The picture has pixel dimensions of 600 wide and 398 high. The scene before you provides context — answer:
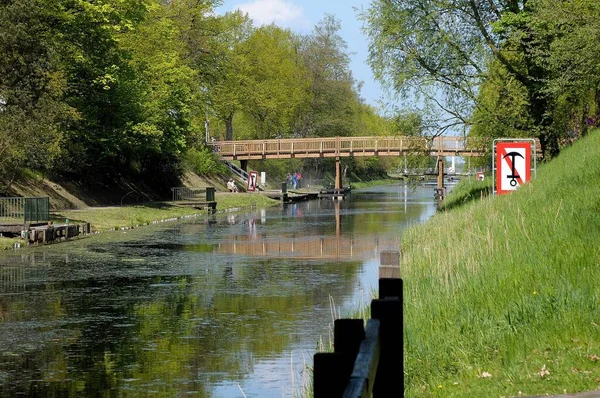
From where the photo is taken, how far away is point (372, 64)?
3975 cm

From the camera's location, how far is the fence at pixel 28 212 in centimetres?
4109

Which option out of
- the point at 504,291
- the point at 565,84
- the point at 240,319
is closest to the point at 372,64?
the point at 565,84

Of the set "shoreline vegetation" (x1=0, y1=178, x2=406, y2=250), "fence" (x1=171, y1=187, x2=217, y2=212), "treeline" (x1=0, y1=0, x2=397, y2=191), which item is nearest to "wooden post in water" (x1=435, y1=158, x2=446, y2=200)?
"treeline" (x1=0, y1=0, x2=397, y2=191)

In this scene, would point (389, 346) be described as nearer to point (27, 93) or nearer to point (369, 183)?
point (27, 93)

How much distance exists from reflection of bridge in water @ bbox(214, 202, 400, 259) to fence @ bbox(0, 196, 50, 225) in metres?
7.61

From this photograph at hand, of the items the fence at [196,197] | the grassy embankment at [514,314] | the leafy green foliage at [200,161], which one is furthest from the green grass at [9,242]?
the leafy green foliage at [200,161]

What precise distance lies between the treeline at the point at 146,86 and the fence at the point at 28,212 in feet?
6.11

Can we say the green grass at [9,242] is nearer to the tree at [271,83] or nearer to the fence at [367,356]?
the fence at [367,356]

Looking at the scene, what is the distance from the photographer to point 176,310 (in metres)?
Result: 22.6

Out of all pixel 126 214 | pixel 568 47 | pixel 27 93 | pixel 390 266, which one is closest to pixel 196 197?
pixel 126 214

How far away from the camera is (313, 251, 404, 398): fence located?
429 cm

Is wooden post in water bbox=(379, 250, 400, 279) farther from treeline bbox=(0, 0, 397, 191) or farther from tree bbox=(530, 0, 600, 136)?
treeline bbox=(0, 0, 397, 191)

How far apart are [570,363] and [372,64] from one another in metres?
30.7

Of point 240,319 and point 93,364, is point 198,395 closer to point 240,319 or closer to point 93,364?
point 93,364
